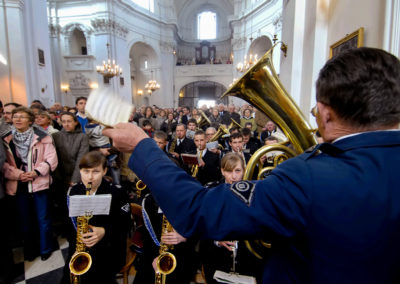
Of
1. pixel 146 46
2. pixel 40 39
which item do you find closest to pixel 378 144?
pixel 40 39

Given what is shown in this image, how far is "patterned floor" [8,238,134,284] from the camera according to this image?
2.36m

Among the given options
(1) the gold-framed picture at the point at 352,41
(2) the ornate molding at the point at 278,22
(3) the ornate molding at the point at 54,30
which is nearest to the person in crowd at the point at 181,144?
(1) the gold-framed picture at the point at 352,41

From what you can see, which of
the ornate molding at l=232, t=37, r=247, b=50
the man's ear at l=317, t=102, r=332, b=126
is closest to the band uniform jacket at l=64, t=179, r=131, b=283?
the man's ear at l=317, t=102, r=332, b=126

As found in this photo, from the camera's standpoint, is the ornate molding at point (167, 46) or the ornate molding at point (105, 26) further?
the ornate molding at point (167, 46)

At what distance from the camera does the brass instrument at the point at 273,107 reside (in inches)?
43.8

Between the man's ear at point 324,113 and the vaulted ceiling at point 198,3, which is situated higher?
A: the vaulted ceiling at point 198,3

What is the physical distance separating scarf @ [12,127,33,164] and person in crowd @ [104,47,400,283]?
8.95ft

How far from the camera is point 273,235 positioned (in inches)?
23.1

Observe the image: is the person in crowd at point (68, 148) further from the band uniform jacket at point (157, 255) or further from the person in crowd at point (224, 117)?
the person in crowd at point (224, 117)

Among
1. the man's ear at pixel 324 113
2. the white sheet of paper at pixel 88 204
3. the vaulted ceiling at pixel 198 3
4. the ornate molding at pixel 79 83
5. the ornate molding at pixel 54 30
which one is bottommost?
the white sheet of paper at pixel 88 204

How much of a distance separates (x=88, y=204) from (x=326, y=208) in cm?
164

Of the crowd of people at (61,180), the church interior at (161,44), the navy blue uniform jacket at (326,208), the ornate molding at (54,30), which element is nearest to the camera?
the navy blue uniform jacket at (326,208)

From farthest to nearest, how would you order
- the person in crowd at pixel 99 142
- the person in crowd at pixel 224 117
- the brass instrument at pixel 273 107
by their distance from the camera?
the person in crowd at pixel 224 117
the person in crowd at pixel 99 142
the brass instrument at pixel 273 107

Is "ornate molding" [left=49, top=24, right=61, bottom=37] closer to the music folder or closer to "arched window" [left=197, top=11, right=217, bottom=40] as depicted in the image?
"arched window" [left=197, top=11, right=217, bottom=40]
